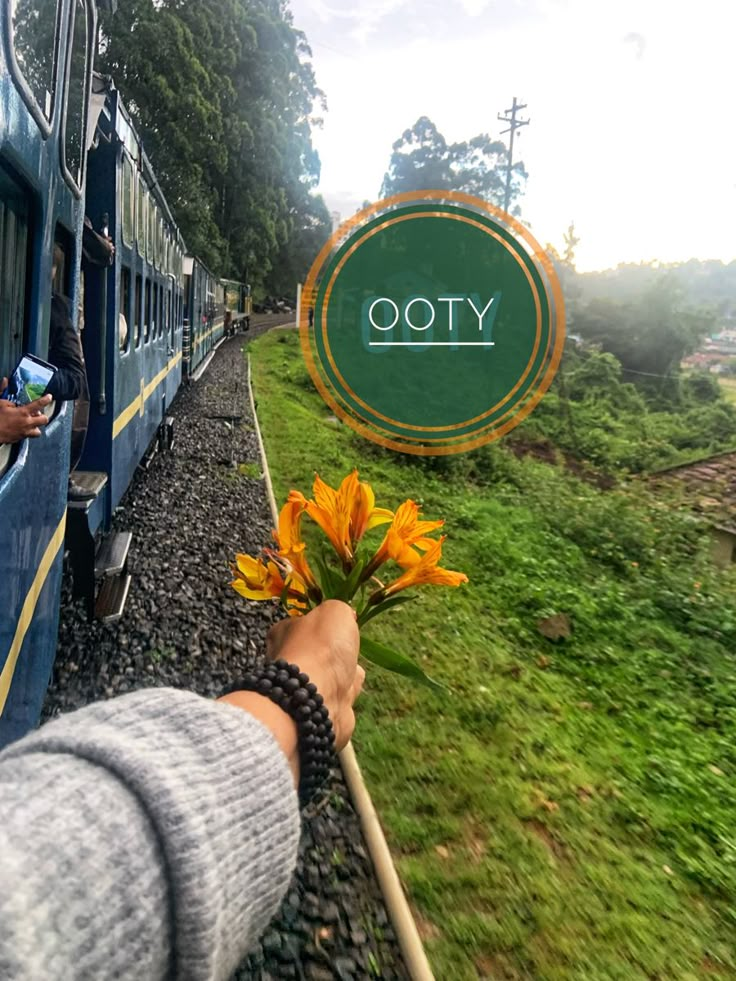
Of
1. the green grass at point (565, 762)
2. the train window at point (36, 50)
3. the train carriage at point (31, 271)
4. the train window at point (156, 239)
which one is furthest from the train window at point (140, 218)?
the train window at point (36, 50)

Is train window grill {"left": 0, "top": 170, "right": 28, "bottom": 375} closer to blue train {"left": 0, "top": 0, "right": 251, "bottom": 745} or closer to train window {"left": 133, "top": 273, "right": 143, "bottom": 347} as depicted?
blue train {"left": 0, "top": 0, "right": 251, "bottom": 745}

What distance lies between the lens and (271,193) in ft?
104

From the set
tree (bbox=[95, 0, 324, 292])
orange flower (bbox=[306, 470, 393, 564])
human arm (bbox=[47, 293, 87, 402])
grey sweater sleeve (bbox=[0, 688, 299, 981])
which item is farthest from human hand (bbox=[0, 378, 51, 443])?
tree (bbox=[95, 0, 324, 292])

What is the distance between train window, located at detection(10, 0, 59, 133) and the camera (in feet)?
5.60

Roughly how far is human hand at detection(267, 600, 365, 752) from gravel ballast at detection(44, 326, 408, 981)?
5.96 feet

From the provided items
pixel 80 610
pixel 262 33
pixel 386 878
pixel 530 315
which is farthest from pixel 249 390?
pixel 262 33

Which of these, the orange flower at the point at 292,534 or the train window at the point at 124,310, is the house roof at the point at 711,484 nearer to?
the train window at the point at 124,310

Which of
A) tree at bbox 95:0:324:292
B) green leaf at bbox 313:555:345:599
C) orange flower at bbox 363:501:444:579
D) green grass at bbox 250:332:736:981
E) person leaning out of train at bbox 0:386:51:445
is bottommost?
green grass at bbox 250:332:736:981

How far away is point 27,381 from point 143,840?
5.34ft

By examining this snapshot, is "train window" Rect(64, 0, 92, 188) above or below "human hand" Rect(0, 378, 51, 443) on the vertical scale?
above

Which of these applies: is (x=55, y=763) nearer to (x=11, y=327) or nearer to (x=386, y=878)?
(x=11, y=327)

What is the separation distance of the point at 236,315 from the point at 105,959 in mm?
33183

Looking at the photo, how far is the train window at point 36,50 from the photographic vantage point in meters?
1.71

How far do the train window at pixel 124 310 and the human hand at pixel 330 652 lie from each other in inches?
172
